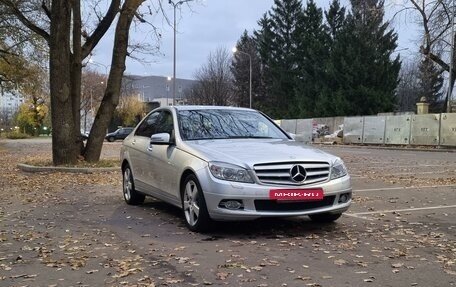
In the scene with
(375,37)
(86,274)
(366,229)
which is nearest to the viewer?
(86,274)

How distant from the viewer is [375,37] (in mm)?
52812

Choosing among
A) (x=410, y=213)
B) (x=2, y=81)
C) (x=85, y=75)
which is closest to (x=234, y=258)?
(x=410, y=213)

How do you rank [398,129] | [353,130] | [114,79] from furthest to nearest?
[353,130], [398,129], [114,79]

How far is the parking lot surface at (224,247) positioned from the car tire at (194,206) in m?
0.14

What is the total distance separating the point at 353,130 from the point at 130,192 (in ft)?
111

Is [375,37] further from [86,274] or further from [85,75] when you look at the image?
[86,274]

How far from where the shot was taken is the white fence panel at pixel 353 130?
40.2 meters

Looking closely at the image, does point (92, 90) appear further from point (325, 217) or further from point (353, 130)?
point (325, 217)

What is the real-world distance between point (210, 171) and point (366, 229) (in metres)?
2.15

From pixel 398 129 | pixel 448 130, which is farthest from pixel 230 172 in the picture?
pixel 398 129

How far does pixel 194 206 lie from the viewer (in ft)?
22.4

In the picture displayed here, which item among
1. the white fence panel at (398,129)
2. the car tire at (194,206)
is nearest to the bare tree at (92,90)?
the white fence panel at (398,129)

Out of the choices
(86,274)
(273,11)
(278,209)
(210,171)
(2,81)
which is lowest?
(86,274)

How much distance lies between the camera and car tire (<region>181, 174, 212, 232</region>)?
260 inches
